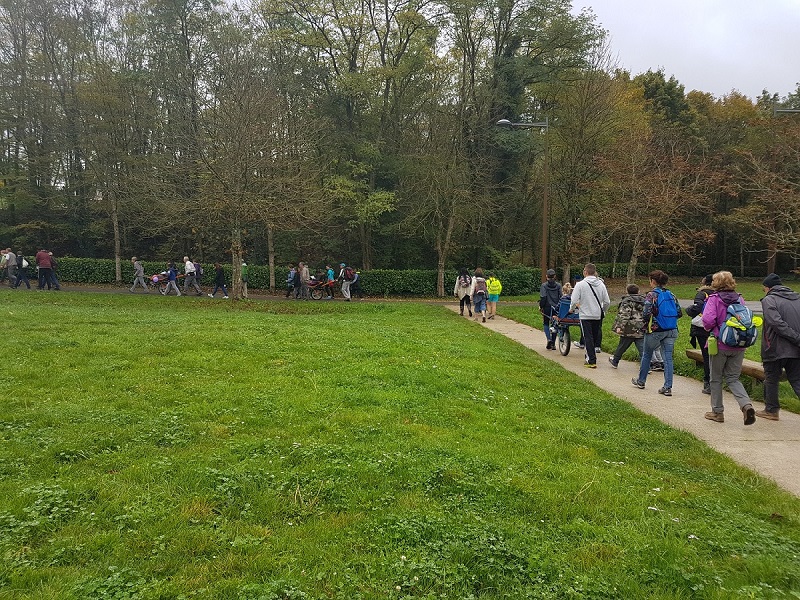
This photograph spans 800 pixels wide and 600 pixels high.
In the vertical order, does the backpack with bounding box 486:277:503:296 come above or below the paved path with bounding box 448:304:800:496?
above

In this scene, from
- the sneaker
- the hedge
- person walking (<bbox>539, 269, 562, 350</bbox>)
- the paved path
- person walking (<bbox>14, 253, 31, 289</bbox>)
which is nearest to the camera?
the paved path

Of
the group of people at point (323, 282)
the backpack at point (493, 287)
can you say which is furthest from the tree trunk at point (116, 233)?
the backpack at point (493, 287)

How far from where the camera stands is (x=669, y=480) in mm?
4352

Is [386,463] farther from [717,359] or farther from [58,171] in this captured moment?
[58,171]

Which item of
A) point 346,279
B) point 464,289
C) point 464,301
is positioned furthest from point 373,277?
point 464,289

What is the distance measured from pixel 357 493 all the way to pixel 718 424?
4745 millimetres

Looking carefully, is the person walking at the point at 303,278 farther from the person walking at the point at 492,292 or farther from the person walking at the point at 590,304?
the person walking at the point at 590,304

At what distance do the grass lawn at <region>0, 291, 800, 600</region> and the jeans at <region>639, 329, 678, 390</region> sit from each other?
1303 millimetres

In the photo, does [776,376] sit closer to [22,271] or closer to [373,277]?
[373,277]

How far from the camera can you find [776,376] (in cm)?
627

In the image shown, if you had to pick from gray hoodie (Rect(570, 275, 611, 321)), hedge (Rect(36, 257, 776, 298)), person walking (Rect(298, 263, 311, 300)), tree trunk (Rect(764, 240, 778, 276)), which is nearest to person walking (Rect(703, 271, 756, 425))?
gray hoodie (Rect(570, 275, 611, 321))

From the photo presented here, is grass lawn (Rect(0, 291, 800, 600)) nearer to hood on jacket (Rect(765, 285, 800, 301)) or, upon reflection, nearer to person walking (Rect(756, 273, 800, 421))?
person walking (Rect(756, 273, 800, 421))

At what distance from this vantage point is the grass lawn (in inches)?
110

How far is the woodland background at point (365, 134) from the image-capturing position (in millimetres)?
24969
